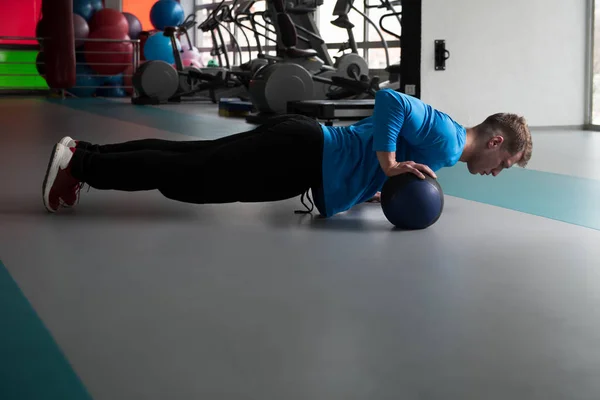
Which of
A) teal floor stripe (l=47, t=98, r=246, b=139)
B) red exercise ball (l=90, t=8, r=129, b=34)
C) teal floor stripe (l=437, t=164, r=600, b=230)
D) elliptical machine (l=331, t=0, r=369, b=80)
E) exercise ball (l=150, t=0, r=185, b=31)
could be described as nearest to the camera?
teal floor stripe (l=437, t=164, r=600, b=230)

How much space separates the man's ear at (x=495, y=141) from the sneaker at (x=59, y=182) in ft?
4.92

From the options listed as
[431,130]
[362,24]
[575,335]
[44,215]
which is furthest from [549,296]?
[362,24]

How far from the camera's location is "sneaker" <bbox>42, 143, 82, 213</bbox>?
278 centimetres

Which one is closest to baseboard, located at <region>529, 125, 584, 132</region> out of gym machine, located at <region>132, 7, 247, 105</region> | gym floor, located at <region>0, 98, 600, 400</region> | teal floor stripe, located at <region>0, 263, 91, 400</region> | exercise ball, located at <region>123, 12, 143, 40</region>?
gym floor, located at <region>0, 98, 600, 400</region>

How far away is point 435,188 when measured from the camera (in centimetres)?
263

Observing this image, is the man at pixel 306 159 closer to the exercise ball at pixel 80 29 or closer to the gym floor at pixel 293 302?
the gym floor at pixel 293 302

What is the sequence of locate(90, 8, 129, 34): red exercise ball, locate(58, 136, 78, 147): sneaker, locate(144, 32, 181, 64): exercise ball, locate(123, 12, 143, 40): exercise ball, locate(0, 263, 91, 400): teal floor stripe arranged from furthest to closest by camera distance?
locate(123, 12, 143, 40): exercise ball
locate(90, 8, 129, 34): red exercise ball
locate(144, 32, 181, 64): exercise ball
locate(58, 136, 78, 147): sneaker
locate(0, 263, 91, 400): teal floor stripe

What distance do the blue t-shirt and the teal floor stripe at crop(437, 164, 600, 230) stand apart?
624 mm

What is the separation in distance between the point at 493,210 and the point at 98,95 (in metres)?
11.2

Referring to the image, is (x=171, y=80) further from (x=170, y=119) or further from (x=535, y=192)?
(x=535, y=192)

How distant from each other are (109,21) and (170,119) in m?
5.67

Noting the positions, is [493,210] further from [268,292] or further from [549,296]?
[268,292]

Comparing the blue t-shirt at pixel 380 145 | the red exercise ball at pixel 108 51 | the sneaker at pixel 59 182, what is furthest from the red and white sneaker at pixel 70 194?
the red exercise ball at pixel 108 51

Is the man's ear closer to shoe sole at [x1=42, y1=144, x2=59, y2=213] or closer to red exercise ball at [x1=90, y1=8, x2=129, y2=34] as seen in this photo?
shoe sole at [x1=42, y1=144, x2=59, y2=213]
